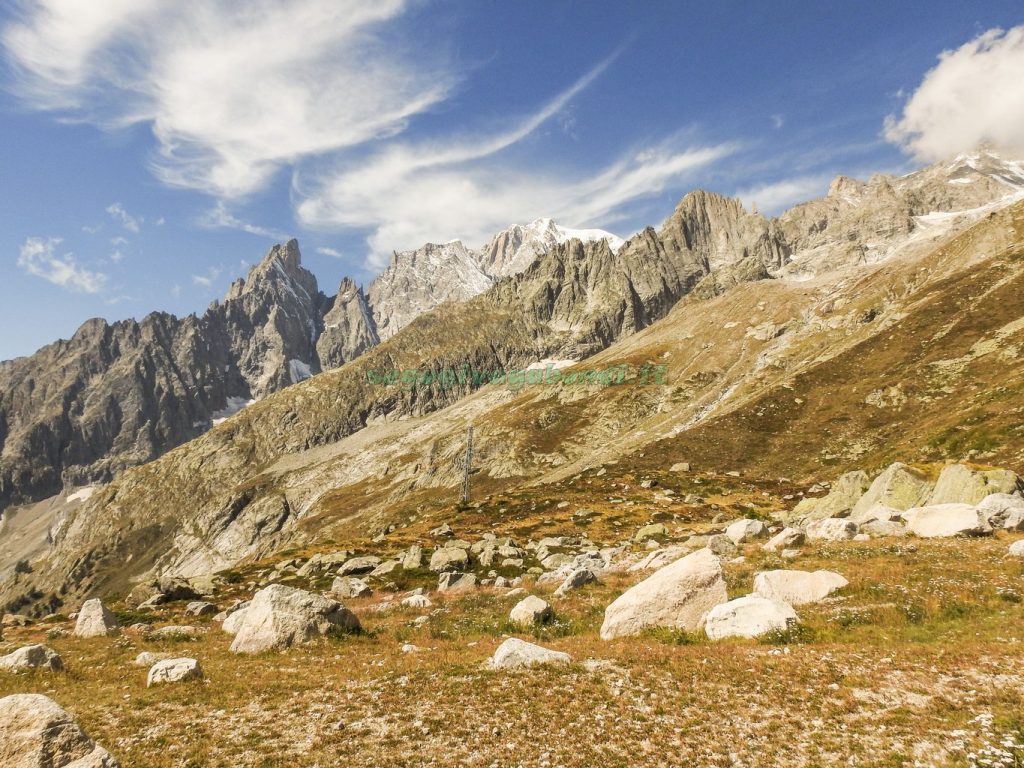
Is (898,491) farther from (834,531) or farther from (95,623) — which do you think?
(95,623)

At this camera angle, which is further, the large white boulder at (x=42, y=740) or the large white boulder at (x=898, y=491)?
the large white boulder at (x=898, y=491)

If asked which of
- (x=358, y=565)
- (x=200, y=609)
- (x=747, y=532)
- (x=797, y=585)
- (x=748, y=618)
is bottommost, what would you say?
(x=747, y=532)

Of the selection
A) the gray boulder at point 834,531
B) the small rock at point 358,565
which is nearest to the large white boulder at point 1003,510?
the gray boulder at point 834,531

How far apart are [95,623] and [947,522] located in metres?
55.2

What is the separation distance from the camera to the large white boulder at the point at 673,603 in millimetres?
22438

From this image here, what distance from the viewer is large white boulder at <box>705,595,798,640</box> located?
66.1 ft

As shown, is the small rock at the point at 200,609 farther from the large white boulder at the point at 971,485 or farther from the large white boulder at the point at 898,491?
the large white boulder at the point at 971,485

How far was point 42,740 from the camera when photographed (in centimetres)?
1139

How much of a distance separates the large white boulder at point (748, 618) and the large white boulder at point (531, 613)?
8.58m

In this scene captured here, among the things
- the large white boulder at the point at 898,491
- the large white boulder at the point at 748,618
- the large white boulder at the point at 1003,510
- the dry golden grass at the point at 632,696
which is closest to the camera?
the dry golden grass at the point at 632,696

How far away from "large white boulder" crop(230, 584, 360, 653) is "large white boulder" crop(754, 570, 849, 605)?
20.8m

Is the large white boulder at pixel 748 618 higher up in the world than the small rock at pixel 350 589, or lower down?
higher up

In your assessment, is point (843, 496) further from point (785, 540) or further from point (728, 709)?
point (728, 709)

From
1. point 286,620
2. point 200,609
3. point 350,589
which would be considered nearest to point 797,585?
point 286,620
